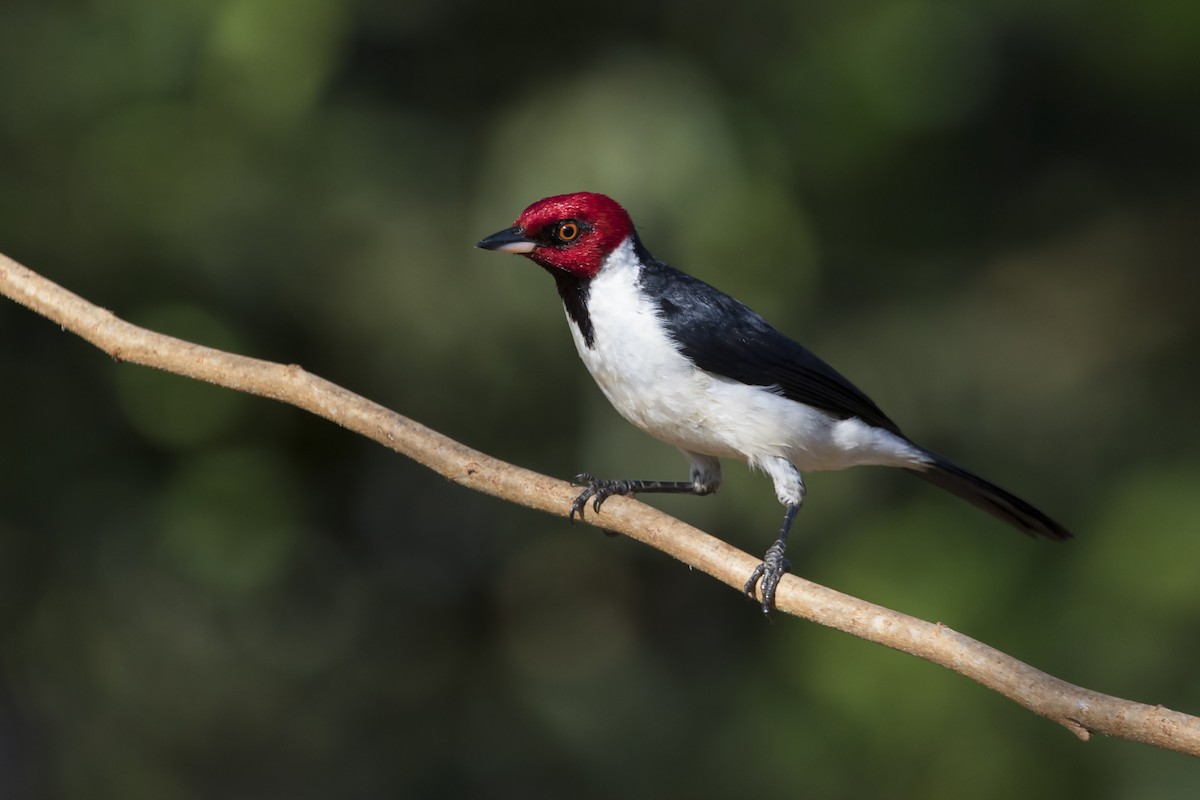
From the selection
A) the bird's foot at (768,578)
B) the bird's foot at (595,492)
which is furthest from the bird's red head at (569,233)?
the bird's foot at (768,578)

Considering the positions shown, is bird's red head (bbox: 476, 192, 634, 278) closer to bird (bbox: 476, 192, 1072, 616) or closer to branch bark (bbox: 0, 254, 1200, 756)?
bird (bbox: 476, 192, 1072, 616)

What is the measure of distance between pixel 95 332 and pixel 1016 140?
3.52 meters

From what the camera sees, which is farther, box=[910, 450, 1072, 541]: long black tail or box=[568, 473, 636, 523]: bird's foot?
box=[910, 450, 1072, 541]: long black tail

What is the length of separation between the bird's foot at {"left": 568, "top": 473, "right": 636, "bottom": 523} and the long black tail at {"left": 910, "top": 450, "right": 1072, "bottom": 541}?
0.82 metres

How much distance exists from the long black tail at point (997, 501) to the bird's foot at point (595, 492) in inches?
32.3

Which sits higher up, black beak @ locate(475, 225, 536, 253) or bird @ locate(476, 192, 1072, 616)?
black beak @ locate(475, 225, 536, 253)

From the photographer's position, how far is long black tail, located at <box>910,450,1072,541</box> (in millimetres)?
3365

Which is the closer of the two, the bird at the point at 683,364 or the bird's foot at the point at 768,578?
the bird's foot at the point at 768,578

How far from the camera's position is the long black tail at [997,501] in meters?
3.37

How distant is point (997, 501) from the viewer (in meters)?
3.44

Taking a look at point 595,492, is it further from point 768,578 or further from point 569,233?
point 569,233

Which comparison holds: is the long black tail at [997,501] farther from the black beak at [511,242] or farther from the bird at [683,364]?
the black beak at [511,242]

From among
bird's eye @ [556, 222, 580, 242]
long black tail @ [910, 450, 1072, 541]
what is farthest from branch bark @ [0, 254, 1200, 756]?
long black tail @ [910, 450, 1072, 541]

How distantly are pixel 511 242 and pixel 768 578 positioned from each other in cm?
96
